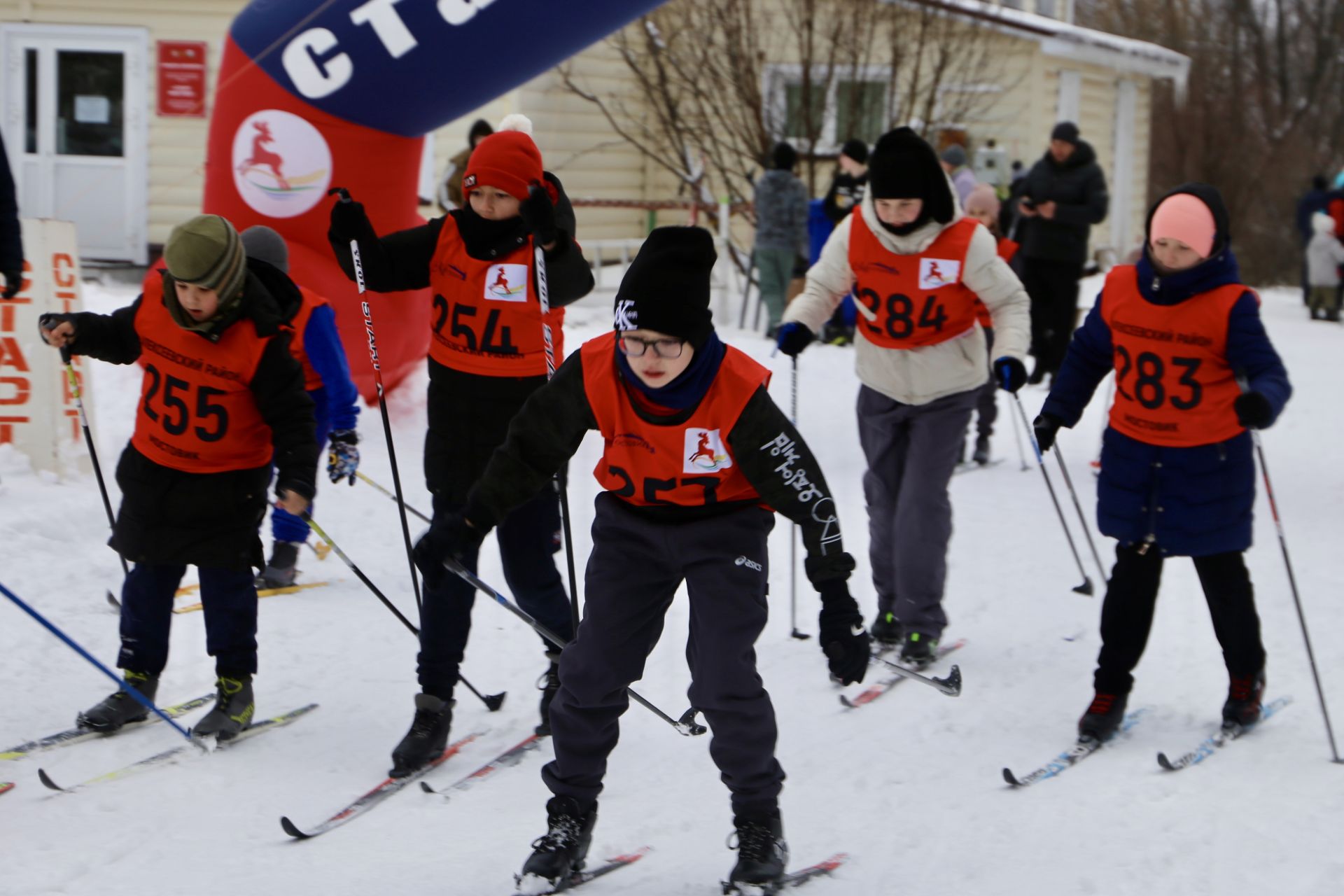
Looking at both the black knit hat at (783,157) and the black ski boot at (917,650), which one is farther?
the black knit hat at (783,157)

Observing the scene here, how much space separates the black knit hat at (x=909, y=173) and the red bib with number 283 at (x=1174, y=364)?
854 millimetres

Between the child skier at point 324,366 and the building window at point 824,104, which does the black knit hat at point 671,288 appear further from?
A: the building window at point 824,104

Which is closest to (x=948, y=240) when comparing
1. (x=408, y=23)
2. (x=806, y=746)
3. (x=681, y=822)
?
(x=806, y=746)

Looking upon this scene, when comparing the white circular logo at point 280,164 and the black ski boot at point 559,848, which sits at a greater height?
the white circular logo at point 280,164

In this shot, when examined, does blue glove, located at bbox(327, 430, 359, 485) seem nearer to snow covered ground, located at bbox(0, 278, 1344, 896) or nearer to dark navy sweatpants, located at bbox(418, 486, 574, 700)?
dark navy sweatpants, located at bbox(418, 486, 574, 700)

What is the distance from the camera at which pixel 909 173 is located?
5.07m

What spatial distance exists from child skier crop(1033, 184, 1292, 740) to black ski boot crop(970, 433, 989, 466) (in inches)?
183

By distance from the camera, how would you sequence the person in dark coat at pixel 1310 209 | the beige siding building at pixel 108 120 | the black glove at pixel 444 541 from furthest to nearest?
the person in dark coat at pixel 1310 209 → the beige siding building at pixel 108 120 → the black glove at pixel 444 541

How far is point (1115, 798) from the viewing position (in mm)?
4090

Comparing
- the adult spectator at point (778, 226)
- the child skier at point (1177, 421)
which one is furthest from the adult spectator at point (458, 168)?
the child skier at point (1177, 421)

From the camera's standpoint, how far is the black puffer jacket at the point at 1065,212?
32.7 feet

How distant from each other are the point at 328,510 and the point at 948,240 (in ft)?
11.7

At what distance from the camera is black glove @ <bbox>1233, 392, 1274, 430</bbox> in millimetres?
4035

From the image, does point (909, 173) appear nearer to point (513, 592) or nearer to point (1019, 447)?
point (513, 592)
